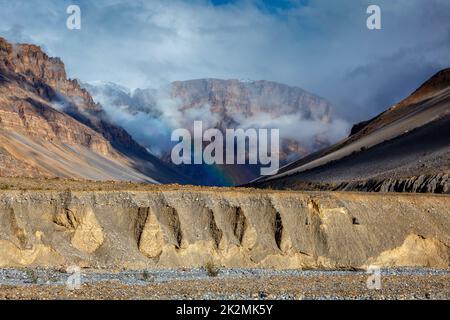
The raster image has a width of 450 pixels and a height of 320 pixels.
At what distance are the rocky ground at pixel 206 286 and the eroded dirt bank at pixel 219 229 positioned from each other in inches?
145

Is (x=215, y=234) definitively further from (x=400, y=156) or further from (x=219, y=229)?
(x=400, y=156)

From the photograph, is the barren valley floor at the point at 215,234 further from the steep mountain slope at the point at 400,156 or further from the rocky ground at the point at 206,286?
the steep mountain slope at the point at 400,156

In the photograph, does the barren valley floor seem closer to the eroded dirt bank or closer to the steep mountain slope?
the eroded dirt bank

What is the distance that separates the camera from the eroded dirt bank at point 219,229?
4031cm

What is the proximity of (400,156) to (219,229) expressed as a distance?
61.6m

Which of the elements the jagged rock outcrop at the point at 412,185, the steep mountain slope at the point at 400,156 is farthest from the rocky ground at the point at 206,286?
the steep mountain slope at the point at 400,156

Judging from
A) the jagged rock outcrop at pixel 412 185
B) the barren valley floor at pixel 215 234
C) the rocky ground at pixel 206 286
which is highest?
the jagged rock outcrop at pixel 412 185

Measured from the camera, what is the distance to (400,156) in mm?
100125

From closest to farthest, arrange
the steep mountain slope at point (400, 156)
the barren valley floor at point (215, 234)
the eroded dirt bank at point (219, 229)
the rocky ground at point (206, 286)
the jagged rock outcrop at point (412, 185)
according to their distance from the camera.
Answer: the rocky ground at point (206, 286) → the barren valley floor at point (215, 234) → the eroded dirt bank at point (219, 229) → the jagged rock outcrop at point (412, 185) → the steep mountain slope at point (400, 156)

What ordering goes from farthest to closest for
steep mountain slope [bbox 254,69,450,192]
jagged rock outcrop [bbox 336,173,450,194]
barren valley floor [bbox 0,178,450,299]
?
steep mountain slope [bbox 254,69,450,192]
jagged rock outcrop [bbox 336,173,450,194]
barren valley floor [bbox 0,178,450,299]

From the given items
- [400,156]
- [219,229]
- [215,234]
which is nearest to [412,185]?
[400,156]

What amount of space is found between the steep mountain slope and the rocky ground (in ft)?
140

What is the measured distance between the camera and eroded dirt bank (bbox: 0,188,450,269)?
132 feet

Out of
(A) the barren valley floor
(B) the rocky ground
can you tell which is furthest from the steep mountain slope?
(B) the rocky ground
